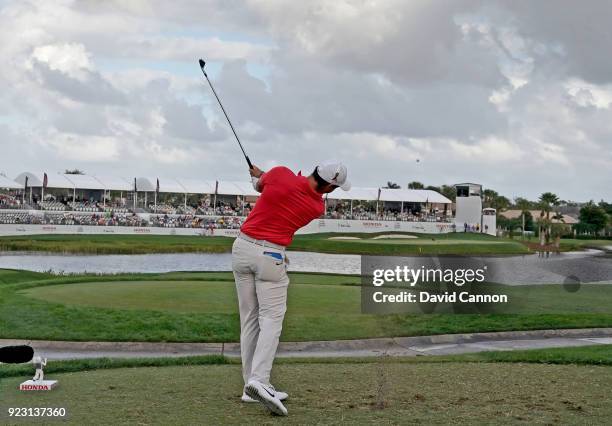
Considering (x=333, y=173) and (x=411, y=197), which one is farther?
(x=411, y=197)

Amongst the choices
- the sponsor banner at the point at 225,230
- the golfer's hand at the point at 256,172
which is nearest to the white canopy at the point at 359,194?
the sponsor banner at the point at 225,230

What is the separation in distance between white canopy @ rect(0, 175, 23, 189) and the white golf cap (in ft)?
289

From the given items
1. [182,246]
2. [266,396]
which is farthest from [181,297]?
[182,246]

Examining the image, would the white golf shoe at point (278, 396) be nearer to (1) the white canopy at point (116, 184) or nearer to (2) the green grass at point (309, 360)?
(2) the green grass at point (309, 360)

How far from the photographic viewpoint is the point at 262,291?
29.5 feet

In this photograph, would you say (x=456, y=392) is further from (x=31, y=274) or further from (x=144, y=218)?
(x=144, y=218)

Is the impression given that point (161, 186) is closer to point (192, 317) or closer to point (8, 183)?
point (8, 183)

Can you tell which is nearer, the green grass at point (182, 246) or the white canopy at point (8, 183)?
the green grass at point (182, 246)

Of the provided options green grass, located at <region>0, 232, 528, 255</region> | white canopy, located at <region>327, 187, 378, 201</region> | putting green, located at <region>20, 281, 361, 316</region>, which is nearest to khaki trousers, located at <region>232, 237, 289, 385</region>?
putting green, located at <region>20, 281, 361, 316</region>

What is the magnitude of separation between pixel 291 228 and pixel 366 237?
Result: 321 feet

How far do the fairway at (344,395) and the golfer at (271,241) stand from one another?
25.7 inches

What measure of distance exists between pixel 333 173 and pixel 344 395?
238 centimetres

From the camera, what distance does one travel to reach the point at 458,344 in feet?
59.5

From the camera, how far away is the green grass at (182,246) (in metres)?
66.2
